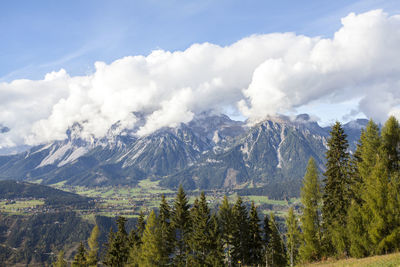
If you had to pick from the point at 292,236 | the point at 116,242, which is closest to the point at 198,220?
the point at 292,236

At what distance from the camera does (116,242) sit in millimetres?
73562

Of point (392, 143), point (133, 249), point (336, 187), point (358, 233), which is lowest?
point (133, 249)

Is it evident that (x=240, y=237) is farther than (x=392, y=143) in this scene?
Yes

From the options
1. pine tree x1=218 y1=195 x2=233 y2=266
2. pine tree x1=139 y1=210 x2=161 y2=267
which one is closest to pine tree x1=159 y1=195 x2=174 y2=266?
pine tree x1=139 y1=210 x2=161 y2=267

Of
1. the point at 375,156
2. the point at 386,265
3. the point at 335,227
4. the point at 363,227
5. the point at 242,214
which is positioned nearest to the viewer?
the point at 386,265

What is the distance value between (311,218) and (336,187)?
750cm

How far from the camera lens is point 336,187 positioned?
5219cm

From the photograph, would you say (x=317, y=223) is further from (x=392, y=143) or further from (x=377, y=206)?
(x=392, y=143)

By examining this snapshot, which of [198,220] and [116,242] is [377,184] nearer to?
[198,220]

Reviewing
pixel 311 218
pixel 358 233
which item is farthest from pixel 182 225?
pixel 358 233

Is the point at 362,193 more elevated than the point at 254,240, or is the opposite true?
the point at 362,193

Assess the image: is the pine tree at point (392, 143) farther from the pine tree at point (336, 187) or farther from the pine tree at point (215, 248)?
the pine tree at point (215, 248)

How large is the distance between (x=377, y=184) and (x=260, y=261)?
40044 mm

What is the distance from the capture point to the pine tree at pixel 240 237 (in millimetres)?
66688
